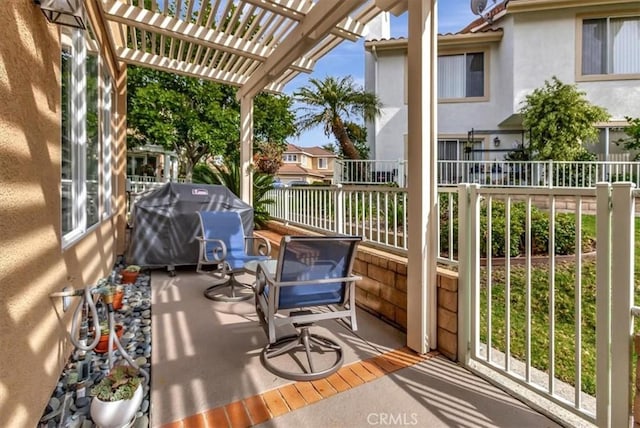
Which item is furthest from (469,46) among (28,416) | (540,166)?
(28,416)

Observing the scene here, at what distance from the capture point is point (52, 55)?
246cm

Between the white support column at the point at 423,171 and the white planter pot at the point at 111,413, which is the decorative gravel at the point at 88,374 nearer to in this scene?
the white planter pot at the point at 111,413

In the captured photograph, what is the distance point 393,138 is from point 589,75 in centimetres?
581

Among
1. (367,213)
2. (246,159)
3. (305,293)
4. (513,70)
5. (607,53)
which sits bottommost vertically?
(305,293)

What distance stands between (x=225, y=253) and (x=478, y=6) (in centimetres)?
1264

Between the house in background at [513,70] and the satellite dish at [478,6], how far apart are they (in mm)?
488

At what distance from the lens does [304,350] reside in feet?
9.21

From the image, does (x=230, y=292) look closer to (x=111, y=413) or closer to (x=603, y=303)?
(x=111, y=413)

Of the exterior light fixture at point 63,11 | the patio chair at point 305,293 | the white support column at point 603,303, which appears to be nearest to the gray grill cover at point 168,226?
the patio chair at point 305,293

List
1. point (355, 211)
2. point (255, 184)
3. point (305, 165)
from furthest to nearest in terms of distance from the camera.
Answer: point (305, 165) < point (255, 184) < point (355, 211)

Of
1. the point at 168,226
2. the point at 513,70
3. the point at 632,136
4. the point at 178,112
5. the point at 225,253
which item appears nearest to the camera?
the point at 225,253

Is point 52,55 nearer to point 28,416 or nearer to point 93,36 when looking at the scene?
point 93,36

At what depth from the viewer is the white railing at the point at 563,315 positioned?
5.76 ft

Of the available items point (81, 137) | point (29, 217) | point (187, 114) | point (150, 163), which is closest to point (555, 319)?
point (29, 217)
